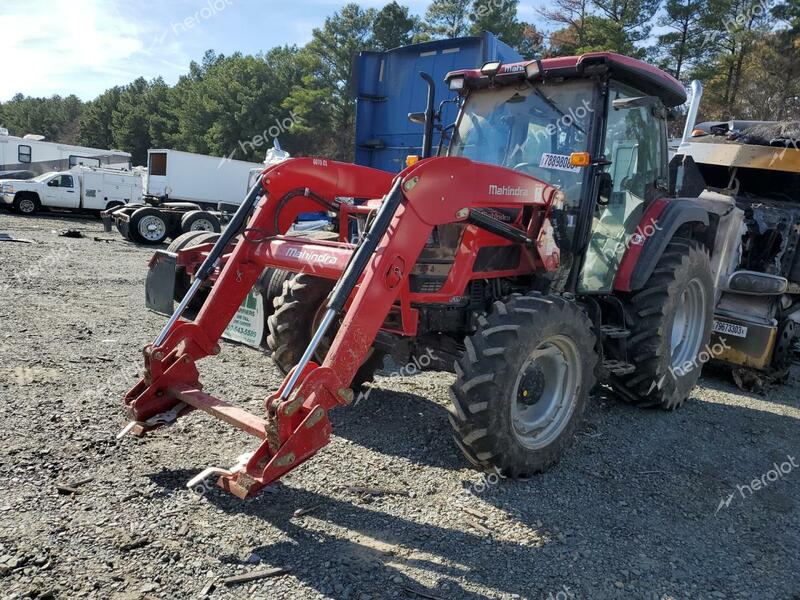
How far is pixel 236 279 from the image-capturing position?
386 cm

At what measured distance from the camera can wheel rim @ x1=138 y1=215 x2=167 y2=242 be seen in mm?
16328

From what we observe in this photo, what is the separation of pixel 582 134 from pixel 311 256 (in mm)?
2074

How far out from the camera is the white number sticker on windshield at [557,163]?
4.34 meters

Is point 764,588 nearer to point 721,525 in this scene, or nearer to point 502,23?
point 721,525

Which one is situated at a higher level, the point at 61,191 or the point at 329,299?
the point at 329,299

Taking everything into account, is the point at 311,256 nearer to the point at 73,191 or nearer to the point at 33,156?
the point at 73,191

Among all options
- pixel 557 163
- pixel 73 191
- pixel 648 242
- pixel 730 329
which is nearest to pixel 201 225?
pixel 73 191

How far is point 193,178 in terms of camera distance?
26.9m

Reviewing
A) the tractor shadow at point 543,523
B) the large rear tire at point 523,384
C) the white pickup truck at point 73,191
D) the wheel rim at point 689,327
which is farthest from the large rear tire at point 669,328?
the white pickup truck at point 73,191

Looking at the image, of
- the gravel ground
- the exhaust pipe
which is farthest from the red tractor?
the exhaust pipe

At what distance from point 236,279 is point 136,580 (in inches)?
72.1
